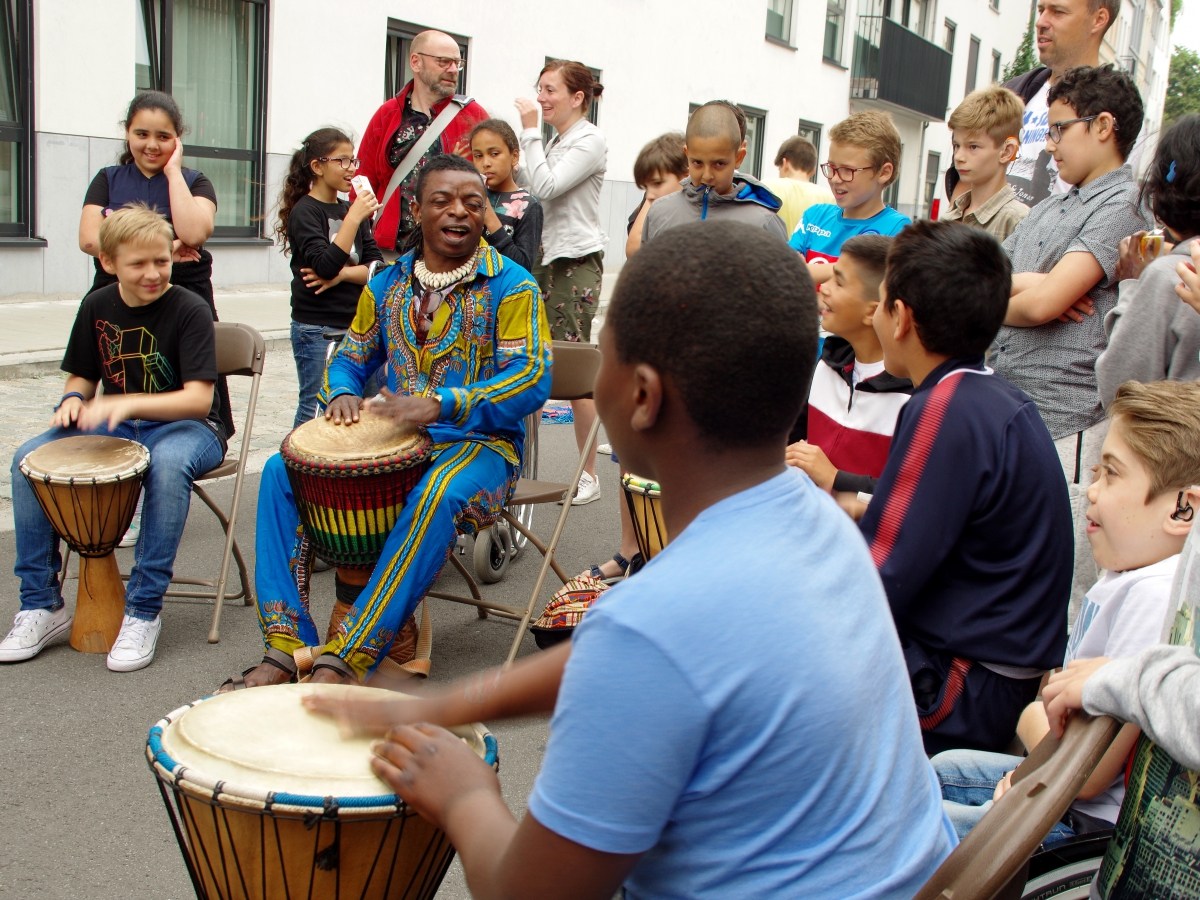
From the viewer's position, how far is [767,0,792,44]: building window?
20.2 meters

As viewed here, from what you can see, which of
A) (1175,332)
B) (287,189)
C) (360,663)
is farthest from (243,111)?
(1175,332)

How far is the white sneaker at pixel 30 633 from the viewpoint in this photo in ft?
11.9

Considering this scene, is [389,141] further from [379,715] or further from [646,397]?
[646,397]

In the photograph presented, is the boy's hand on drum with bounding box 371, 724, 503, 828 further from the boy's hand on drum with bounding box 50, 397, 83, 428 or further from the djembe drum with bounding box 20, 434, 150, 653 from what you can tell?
the boy's hand on drum with bounding box 50, 397, 83, 428

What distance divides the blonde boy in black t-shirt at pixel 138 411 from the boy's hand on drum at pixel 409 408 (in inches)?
34.2

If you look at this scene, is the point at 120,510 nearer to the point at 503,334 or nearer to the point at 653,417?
the point at 503,334

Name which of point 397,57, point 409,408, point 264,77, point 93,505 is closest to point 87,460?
point 93,505

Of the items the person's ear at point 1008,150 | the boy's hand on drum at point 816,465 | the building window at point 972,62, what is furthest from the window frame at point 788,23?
the boy's hand on drum at point 816,465

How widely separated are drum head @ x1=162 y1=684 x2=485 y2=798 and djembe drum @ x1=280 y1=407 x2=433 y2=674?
1291 millimetres

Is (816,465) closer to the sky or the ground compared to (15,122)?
closer to the ground

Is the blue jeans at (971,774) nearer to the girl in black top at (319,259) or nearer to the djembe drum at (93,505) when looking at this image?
the djembe drum at (93,505)

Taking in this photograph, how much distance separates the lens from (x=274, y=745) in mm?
1862

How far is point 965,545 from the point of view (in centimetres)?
223

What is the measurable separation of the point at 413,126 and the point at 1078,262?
3.47m
